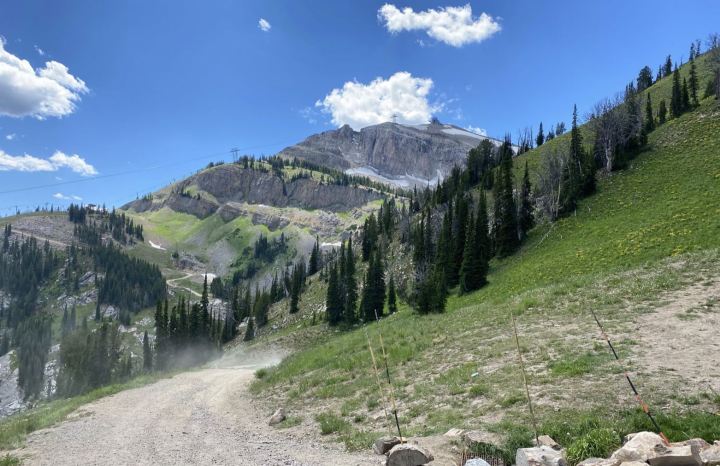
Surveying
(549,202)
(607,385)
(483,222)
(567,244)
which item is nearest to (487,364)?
(607,385)

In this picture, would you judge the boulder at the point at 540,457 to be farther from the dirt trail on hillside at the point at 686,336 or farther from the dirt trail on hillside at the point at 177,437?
the dirt trail on hillside at the point at 686,336

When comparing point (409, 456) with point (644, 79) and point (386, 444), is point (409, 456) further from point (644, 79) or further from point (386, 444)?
point (644, 79)

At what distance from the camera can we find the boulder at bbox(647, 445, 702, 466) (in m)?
6.37

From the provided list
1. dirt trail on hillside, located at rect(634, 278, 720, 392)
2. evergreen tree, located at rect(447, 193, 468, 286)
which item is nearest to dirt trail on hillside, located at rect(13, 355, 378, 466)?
dirt trail on hillside, located at rect(634, 278, 720, 392)

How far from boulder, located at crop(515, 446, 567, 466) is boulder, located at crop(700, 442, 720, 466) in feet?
6.82

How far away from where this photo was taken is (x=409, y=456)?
863cm

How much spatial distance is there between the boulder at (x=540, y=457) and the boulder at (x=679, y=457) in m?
1.43

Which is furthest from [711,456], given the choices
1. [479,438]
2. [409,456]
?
[409,456]

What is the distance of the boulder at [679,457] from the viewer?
6.37 metres

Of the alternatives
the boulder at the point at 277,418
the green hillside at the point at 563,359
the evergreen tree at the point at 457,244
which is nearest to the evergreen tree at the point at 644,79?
the evergreen tree at the point at 457,244

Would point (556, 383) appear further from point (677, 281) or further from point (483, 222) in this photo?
point (483, 222)

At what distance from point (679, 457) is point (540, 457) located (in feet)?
6.97

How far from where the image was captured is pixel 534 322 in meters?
21.1

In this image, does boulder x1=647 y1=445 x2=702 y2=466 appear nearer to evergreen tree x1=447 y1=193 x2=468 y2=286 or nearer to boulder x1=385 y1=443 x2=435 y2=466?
boulder x1=385 y1=443 x2=435 y2=466
